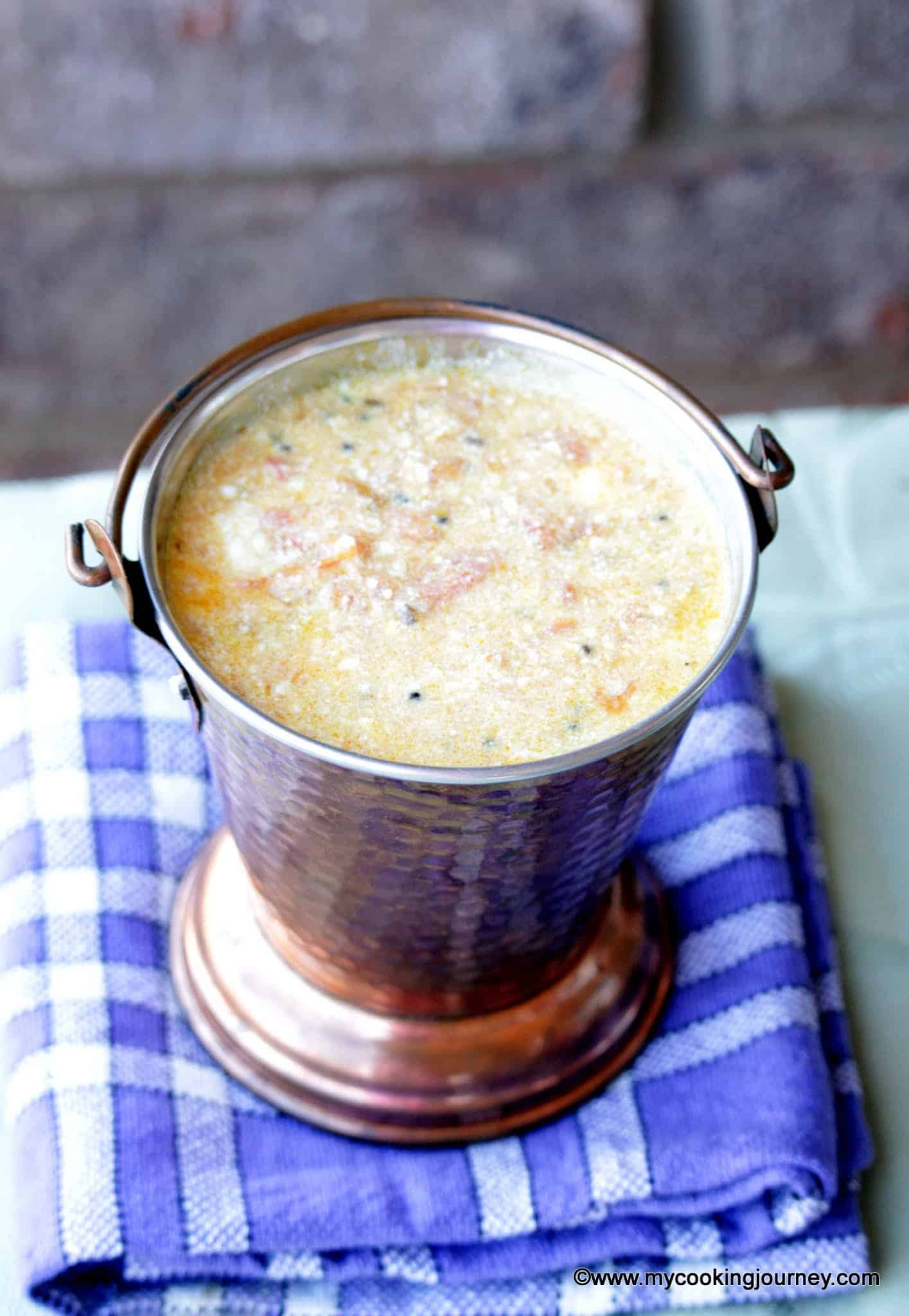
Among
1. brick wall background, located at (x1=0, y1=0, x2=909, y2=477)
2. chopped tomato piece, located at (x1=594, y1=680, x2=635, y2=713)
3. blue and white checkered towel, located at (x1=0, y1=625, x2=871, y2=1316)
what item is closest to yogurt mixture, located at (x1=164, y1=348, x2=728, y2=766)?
chopped tomato piece, located at (x1=594, y1=680, x2=635, y2=713)

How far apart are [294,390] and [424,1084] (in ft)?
1.33

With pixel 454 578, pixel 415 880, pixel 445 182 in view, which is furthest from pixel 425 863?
pixel 445 182

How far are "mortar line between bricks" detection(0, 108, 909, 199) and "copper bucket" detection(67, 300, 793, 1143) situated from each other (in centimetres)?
90

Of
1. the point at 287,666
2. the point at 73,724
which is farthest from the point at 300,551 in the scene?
the point at 73,724

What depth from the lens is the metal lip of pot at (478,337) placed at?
0.58m

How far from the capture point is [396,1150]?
79 cm

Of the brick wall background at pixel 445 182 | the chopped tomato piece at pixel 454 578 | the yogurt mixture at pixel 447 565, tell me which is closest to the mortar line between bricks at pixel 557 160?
the brick wall background at pixel 445 182

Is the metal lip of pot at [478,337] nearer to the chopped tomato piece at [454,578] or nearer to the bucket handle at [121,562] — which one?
the bucket handle at [121,562]

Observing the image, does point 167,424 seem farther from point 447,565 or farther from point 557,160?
point 557,160

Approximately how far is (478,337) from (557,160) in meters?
0.91

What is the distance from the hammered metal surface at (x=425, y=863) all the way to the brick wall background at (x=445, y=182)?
1.04m

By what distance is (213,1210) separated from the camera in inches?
29.1

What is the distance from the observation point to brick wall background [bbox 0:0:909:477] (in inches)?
59.4

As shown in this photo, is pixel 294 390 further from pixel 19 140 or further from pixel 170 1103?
pixel 19 140
